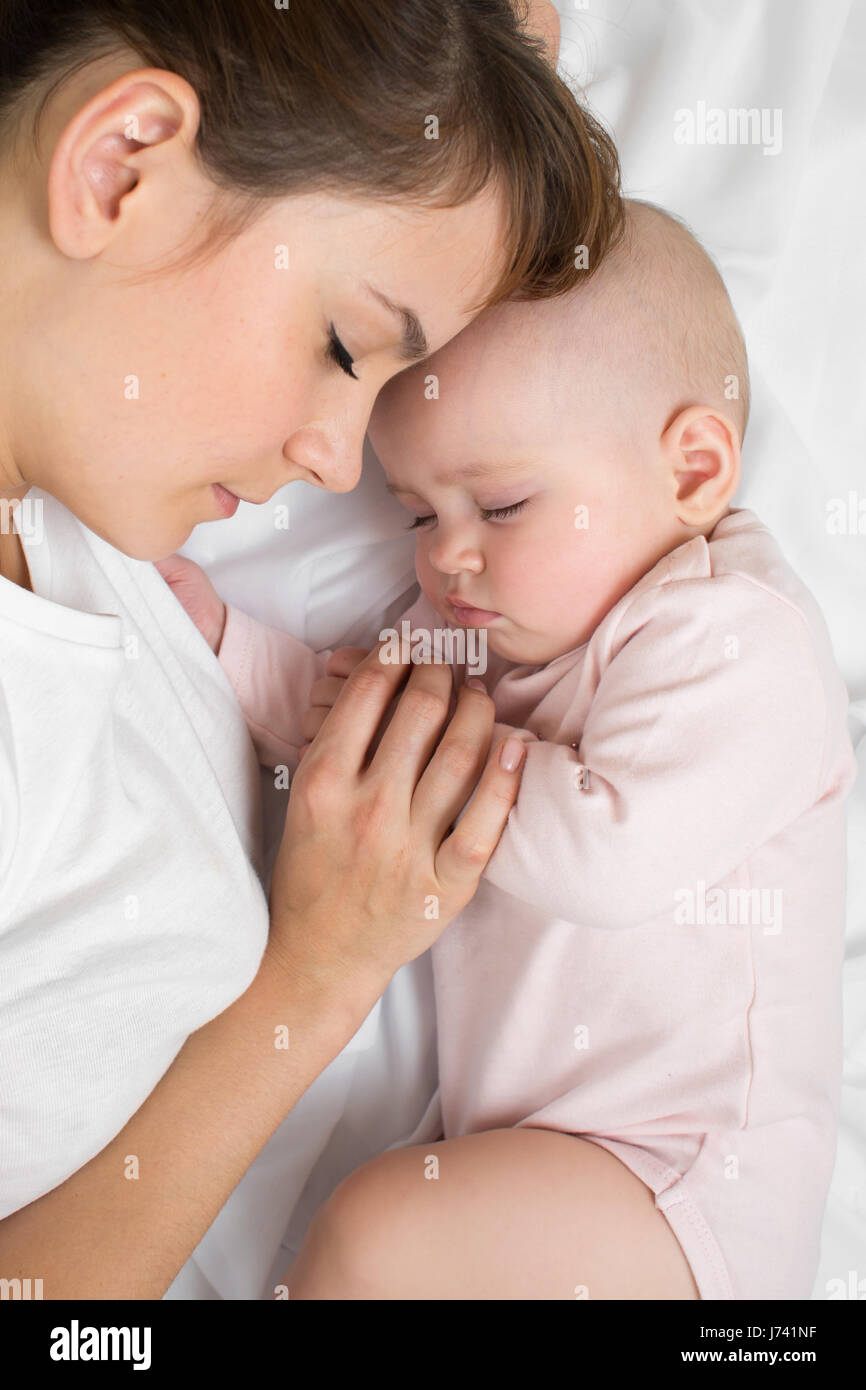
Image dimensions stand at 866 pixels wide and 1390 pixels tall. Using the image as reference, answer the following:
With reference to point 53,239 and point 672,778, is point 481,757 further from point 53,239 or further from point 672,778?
point 53,239

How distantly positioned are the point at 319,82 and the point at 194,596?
32.3 inches

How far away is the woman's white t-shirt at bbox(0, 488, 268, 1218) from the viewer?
3.84 ft

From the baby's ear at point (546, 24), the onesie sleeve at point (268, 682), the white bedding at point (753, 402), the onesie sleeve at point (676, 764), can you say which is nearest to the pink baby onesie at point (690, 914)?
the onesie sleeve at point (676, 764)

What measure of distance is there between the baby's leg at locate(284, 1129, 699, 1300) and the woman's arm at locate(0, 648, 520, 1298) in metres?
0.18

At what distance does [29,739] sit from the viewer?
46.7 inches

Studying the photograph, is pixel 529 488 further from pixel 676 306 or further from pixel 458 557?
pixel 676 306

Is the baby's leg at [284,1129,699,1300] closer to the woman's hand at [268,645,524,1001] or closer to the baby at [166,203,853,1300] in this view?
the baby at [166,203,853,1300]

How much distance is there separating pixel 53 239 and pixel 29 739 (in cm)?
50

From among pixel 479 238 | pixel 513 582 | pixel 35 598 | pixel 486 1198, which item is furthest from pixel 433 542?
pixel 486 1198

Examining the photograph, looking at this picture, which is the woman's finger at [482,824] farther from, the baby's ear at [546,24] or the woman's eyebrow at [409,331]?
the baby's ear at [546,24]

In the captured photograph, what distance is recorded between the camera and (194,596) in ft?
5.60

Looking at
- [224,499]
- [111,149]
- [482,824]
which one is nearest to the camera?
[111,149]

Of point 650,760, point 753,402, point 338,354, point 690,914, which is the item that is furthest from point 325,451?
point 753,402

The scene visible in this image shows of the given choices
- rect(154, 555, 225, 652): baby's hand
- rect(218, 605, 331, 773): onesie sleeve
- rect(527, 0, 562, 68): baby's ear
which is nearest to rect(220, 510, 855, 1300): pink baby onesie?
rect(218, 605, 331, 773): onesie sleeve
